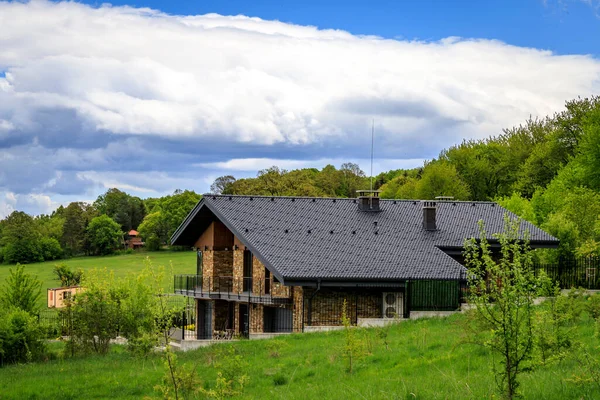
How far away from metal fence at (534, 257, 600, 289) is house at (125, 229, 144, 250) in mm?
80948

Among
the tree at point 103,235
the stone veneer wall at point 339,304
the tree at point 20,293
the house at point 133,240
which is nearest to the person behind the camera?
the stone veneer wall at point 339,304

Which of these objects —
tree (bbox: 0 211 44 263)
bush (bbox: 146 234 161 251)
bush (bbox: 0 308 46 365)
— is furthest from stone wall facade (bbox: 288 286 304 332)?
tree (bbox: 0 211 44 263)

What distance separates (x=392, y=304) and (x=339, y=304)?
202 centimetres

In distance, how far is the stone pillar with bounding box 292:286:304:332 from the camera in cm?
3030

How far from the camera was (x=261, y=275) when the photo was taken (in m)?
33.7

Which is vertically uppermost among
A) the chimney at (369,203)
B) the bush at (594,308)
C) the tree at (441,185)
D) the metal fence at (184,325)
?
the tree at (441,185)

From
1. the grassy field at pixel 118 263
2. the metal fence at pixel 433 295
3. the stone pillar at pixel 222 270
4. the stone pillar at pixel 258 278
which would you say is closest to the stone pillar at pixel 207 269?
the stone pillar at pixel 222 270

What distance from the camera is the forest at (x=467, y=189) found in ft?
154

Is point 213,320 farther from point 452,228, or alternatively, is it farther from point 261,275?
A: point 452,228

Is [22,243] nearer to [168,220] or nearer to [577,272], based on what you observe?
[168,220]

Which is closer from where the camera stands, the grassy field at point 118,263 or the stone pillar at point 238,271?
the stone pillar at point 238,271

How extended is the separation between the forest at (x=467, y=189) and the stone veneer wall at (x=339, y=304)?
7.97 meters

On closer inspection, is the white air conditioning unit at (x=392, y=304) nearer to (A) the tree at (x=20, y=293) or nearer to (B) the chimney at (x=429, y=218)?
(B) the chimney at (x=429, y=218)

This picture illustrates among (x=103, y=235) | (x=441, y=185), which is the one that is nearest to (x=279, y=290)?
(x=441, y=185)
